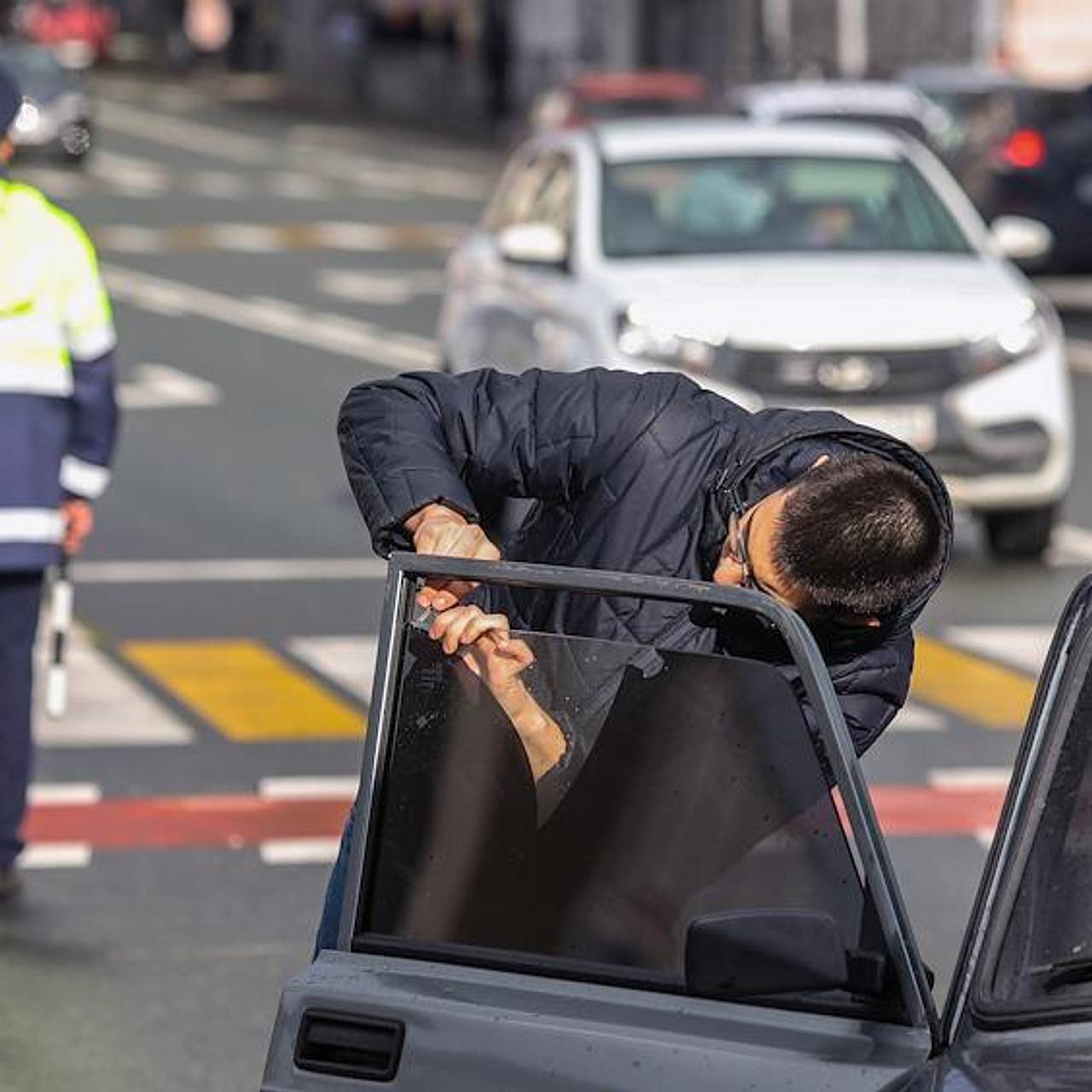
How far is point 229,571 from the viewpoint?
48.8 feet

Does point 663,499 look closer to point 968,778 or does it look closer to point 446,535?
point 446,535

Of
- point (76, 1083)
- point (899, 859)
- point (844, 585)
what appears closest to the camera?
point (844, 585)

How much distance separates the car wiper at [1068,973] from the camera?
3949mm

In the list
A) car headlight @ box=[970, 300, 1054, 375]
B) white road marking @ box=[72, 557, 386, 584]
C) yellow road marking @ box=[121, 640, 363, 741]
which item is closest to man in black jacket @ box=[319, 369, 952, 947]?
yellow road marking @ box=[121, 640, 363, 741]

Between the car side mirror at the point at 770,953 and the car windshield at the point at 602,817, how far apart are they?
11 cm

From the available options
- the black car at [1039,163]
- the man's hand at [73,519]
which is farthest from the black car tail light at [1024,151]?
the man's hand at [73,519]

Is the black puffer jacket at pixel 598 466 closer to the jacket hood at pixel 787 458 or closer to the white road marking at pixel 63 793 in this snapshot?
the jacket hood at pixel 787 458

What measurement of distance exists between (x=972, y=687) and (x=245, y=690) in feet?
7.82

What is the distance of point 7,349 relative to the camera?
8508 mm

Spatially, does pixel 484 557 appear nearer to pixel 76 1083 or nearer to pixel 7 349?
pixel 76 1083

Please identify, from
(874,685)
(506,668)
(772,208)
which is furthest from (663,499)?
(772,208)

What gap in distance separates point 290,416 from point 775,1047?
1672cm

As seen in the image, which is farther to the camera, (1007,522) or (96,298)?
(1007,522)

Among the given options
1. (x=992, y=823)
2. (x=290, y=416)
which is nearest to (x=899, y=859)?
(x=992, y=823)
